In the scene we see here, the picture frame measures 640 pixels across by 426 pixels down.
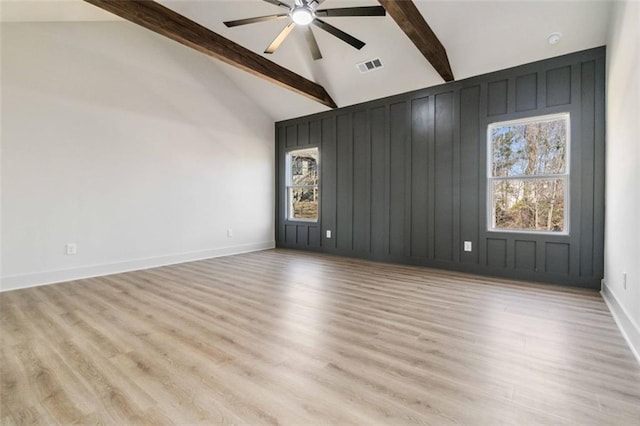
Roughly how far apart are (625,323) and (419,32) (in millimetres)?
3185

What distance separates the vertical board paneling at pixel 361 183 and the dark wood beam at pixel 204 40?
746 millimetres

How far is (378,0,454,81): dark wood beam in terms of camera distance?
2.94 metres

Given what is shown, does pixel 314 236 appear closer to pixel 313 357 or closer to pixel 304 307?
pixel 304 307

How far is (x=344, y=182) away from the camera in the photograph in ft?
18.5

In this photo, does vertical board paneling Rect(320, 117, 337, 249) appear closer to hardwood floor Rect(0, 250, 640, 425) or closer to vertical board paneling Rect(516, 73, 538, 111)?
hardwood floor Rect(0, 250, 640, 425)

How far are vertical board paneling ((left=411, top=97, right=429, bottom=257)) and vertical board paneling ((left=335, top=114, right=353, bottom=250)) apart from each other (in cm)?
115

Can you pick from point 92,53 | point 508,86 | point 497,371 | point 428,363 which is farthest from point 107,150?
point 508,86

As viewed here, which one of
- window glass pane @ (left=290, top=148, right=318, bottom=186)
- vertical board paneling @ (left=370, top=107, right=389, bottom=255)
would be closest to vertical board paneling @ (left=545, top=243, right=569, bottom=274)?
vertical board paneling @ (left=370, top=107, right=389, bottom=255)

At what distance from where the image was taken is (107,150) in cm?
421

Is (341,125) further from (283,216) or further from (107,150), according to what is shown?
(107,150)

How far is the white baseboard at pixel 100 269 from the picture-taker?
3.54m

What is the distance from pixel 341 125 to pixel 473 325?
4.14m

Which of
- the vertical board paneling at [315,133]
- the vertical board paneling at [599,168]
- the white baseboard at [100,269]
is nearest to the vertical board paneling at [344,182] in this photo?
the vertical board paneling at [315,133]

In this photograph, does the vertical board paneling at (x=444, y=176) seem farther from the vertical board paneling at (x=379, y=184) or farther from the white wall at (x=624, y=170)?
the white wall at (x=624, y=170)
